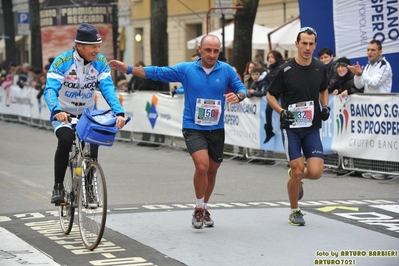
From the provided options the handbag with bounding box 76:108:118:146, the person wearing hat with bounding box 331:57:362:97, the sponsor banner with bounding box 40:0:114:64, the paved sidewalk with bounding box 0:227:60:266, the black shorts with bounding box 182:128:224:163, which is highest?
the sponsor banner with bounding box 40:0:114:64

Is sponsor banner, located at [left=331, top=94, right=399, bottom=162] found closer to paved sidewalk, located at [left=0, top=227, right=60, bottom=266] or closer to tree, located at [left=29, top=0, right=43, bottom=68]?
paved sidewalk, located at [left=0, top=227, right=60, bottom=266]

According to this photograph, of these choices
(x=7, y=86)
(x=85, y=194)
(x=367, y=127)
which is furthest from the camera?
(x=7, y=86)

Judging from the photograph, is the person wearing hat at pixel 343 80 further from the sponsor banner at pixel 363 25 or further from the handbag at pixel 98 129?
the handbag at pixel 98 129

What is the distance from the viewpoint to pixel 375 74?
14.4 m

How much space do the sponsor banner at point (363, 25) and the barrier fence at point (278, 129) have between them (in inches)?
79.6

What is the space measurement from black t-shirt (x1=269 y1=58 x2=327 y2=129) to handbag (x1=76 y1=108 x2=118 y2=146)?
220cm

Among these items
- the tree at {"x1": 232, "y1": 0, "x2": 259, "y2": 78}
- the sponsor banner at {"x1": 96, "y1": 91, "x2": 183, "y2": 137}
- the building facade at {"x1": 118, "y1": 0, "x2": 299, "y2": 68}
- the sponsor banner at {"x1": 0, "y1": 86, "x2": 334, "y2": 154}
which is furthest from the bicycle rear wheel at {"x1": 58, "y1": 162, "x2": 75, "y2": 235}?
the building facade at {"x1": 118, "y1": 0, "x2": 299, "y2": 68}

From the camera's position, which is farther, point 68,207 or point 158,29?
point 158,29

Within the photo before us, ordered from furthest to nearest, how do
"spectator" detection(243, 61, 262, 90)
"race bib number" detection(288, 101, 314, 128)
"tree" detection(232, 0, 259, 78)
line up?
"tree" detection(232, 0, 259, 78) < "spectator" detection(243, 61, 262, 90) < "race bib number" detection(288, 101, 314, 128)

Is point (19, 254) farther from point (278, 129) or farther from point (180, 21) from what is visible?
point (180, 21)

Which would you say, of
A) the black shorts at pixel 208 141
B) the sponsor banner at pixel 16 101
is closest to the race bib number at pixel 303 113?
the black shorts at pixel 208 141

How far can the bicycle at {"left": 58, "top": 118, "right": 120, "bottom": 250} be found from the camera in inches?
318

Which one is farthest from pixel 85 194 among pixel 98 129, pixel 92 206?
pixel 98 129

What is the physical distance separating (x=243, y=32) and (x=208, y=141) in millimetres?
12330
